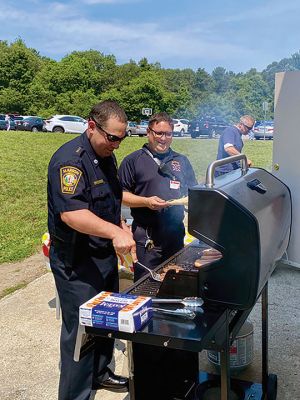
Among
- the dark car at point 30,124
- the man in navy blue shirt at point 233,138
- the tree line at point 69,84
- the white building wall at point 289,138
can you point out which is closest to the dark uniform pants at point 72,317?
the white building wall at point 289,138

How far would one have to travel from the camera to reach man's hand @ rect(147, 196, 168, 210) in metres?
2.69

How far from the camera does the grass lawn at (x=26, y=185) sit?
6539 millimetres

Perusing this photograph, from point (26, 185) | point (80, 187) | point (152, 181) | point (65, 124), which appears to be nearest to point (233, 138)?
point (152, 181)

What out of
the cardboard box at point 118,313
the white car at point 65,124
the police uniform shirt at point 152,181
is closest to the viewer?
the cardboard box at point 118,313

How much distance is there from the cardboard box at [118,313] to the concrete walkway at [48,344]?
4.39 feet

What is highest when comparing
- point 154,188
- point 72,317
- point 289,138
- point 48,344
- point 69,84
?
point 69,84

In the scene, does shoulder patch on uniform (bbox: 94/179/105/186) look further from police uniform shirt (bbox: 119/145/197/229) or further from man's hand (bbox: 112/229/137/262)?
police uniform shirt (bbox: 119/145/197/229)

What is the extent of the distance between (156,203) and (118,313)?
1224 mm

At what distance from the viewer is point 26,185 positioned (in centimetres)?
977

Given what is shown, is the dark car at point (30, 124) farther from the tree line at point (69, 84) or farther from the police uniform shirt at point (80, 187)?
the police uniform shirt at point (80, 187)

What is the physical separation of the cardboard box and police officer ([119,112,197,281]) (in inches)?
49.7

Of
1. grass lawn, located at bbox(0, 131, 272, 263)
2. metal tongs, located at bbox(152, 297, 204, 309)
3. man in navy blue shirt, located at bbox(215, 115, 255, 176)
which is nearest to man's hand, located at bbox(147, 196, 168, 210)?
metal tongs, located at bbox(152, 297, 204, 309)

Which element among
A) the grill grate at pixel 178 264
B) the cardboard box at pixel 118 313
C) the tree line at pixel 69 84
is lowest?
the grill grate at pixel 178 264

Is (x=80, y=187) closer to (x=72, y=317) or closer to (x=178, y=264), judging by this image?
(x=178, y=264)
